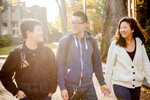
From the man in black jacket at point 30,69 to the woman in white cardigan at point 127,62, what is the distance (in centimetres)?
108

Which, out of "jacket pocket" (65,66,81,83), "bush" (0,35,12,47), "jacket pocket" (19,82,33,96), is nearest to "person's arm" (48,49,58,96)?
"jacket pocket" (65,66,81,83)

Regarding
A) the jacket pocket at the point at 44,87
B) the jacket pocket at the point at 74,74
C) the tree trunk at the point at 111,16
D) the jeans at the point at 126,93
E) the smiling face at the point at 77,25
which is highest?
the tree trunk at the point at 111,16

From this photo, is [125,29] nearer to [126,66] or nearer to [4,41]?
[126,66]

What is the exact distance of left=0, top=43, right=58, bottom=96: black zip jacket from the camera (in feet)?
Answer: 8.84

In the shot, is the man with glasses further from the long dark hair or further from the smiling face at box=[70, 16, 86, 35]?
the long dark hair

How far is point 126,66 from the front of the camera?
3184 mm

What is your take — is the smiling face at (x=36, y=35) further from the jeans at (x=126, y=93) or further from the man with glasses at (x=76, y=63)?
the jeans at (x=126, y=93)

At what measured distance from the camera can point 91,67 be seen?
122 inches

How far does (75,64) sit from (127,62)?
2.99ft

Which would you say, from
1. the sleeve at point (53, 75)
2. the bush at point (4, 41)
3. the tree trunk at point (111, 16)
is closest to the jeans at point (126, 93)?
the sleeve at point (53, 75)

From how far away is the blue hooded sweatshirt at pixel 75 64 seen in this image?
2938mm

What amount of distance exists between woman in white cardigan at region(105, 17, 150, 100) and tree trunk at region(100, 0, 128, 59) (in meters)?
8.61

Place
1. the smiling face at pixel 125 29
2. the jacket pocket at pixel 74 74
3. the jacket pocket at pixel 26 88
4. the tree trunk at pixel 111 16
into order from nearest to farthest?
the jacket pocket at pixel 26 88 < the jacket pocket at pixel 74 74 < the smiling face at pixel 125 29 < the tree trunk at pixel 111 16

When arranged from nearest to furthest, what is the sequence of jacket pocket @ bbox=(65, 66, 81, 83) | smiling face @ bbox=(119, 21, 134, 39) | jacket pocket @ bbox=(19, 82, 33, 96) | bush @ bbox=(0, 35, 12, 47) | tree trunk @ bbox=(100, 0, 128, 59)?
jacket pocket @ bbox=(19, 82, 33, 96) → jacket pocket @ bbox=(65, 66, 81, 83) → smiling face @ bbox=(119, 21, 134, 39) → tree trunk @ bbox=(100, 0, 128, 59) → bush @ bbox=(0, 35, 12, 47)
